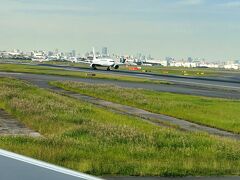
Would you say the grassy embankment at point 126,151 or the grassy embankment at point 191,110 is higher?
the grassy embankment at point 126,151

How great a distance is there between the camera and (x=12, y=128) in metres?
18.7

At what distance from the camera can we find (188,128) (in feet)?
74.3

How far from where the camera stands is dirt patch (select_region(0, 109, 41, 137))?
17.1 metres

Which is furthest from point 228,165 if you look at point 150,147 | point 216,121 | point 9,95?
point 9,95

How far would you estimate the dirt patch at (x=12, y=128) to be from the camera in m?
17.1

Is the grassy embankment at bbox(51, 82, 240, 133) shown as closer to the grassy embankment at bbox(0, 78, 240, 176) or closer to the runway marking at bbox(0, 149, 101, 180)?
the grassy embankment at bbox(0, 78, 240, 176)

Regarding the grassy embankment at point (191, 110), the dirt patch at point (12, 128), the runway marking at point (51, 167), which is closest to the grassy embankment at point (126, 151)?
the dirt patch at point (12, 128)

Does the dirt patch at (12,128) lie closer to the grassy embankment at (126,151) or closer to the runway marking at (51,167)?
the grassy embankment at (126,151)

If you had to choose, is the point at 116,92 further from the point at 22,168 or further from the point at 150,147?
the point at 22,168

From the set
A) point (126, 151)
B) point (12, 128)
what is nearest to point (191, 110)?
point (12, 128)

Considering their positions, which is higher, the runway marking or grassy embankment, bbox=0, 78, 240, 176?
the runway marking

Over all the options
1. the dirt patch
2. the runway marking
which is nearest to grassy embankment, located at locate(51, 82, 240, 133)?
the dirt patch

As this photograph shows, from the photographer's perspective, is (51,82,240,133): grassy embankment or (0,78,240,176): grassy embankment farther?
(51,82,240,133): grassy embankment

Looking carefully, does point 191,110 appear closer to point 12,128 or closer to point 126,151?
point 12,128
